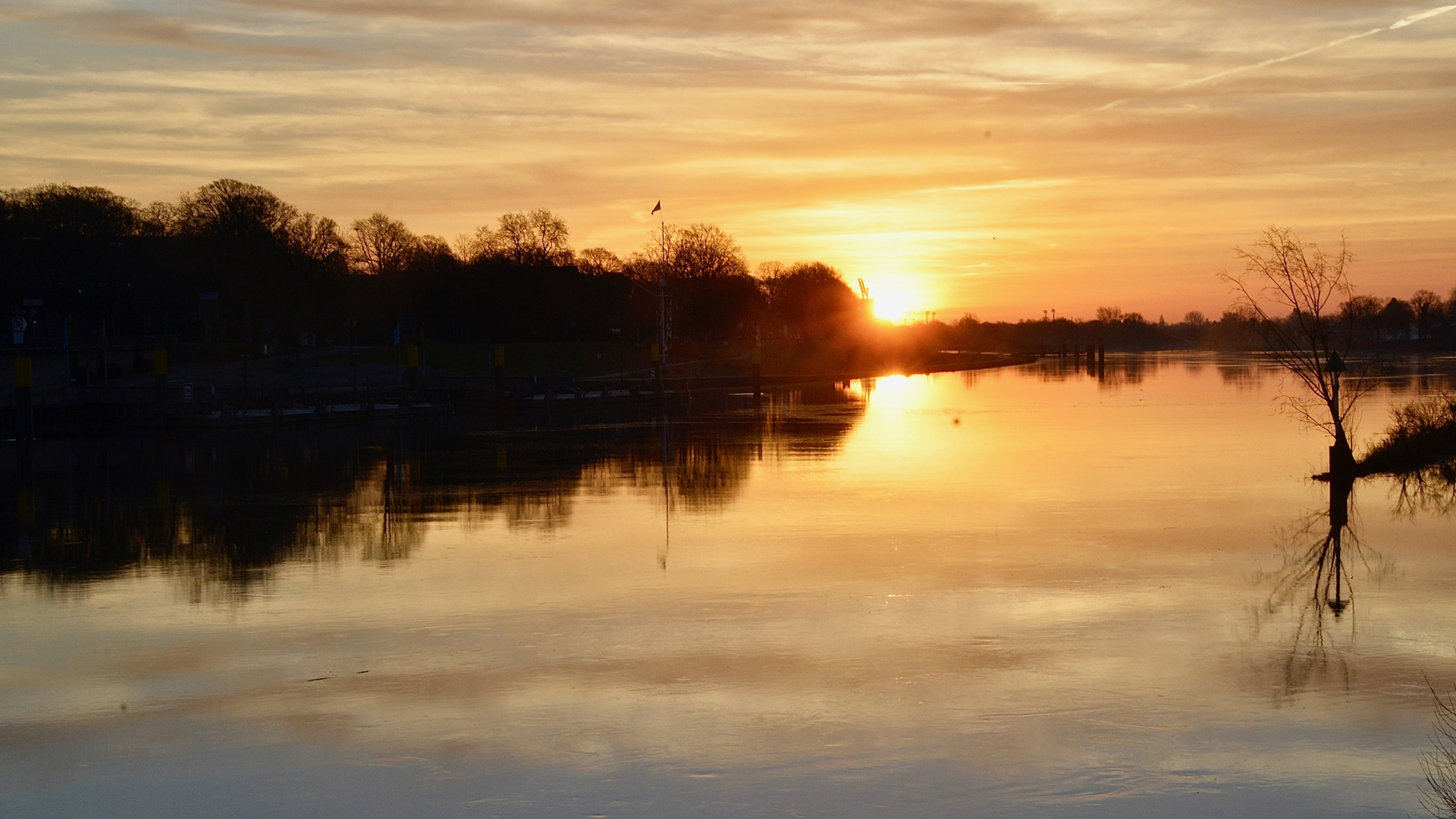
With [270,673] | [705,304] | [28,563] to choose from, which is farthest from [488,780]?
[705,304]

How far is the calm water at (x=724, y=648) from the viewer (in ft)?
31.4

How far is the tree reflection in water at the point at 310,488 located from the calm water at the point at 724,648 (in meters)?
0.20

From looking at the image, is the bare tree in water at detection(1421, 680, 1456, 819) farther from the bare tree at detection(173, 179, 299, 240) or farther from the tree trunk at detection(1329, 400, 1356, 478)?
the bare tree at detection(173, 179, 299, 240)

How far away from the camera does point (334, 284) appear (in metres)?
108

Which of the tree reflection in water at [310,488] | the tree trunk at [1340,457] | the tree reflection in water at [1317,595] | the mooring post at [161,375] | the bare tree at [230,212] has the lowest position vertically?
the tree reflection in water at [1317,595]

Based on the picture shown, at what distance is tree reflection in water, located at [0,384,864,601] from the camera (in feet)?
66.8

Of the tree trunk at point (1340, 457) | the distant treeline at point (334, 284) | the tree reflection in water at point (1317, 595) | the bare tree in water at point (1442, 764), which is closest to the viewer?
the bare tree in water at point (1442, 764)

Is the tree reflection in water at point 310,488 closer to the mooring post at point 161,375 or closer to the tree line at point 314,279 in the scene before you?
the mooring post at point 161,375

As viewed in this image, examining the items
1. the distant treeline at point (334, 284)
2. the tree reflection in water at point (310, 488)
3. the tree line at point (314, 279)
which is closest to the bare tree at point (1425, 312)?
the distant treeline at point (334, 284)

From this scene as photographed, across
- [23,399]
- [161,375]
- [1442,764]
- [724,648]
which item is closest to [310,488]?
[724,648]

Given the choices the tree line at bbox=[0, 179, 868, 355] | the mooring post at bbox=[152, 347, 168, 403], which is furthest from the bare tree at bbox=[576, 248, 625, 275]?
the mooring post at bbox=[152, 347, 168, 403]

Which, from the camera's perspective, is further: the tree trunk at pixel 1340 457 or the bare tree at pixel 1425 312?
the bare tree at pixel 1425 312

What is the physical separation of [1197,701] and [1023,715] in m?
1.74

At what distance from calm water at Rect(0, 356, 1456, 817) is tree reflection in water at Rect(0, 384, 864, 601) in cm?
20
